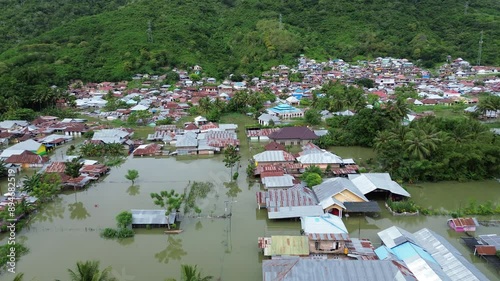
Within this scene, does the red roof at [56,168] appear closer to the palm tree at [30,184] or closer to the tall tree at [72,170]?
the tall tree at [72,170]

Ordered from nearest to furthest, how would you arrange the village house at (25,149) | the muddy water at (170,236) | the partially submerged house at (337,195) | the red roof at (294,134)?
1. the muddy water at (170,236)
2. the partially submerged house at (337,195)
3. the village house at (25,149)
4. the red roof at (294,134)

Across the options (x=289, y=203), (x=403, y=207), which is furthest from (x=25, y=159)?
(x=403, y=207)

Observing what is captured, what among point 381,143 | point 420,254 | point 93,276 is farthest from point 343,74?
point 93,276

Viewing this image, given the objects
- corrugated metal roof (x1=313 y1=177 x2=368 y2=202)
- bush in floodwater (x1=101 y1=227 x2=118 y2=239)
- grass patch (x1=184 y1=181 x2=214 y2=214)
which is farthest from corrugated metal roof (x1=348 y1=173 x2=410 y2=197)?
bush in floodwater (x1=101 y1=227 x2=118 y2=239)

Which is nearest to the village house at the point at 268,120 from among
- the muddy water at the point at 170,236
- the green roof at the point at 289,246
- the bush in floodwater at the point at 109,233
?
the muddy water at the point at 170,236

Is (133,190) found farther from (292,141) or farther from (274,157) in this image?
(292,141)
